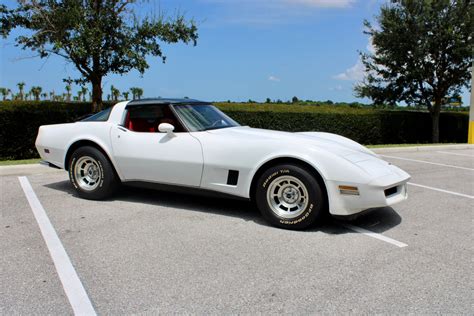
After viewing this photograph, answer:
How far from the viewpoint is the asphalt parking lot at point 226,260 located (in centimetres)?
289

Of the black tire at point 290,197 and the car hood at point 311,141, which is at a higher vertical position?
the car hood at point 311,141

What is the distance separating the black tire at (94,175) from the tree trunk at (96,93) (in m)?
5.79

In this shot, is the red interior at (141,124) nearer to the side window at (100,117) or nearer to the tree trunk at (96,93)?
the side window at (100,117)

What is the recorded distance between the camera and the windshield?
17.0ft

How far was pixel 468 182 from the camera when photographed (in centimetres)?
772

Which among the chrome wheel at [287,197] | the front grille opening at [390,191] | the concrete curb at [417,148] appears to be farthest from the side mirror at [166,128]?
the concrete curb at [417,148]

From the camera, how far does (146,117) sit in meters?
5.54

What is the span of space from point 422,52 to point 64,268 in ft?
55.1

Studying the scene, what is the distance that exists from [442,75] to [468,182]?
1202 centimetres

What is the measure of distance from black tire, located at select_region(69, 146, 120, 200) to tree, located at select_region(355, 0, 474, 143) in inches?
587

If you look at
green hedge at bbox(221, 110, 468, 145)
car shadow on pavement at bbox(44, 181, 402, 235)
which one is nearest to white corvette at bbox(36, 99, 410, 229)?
car shadow on pavement at bbox(44, 181, 402, 235)

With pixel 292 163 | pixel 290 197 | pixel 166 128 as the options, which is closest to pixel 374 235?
pixel 290 197

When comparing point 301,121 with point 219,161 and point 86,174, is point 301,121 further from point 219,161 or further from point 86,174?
point 219,161

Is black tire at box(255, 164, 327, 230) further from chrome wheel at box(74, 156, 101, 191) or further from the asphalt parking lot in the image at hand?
chrome wheel at box(74, 156, 101, 191)
